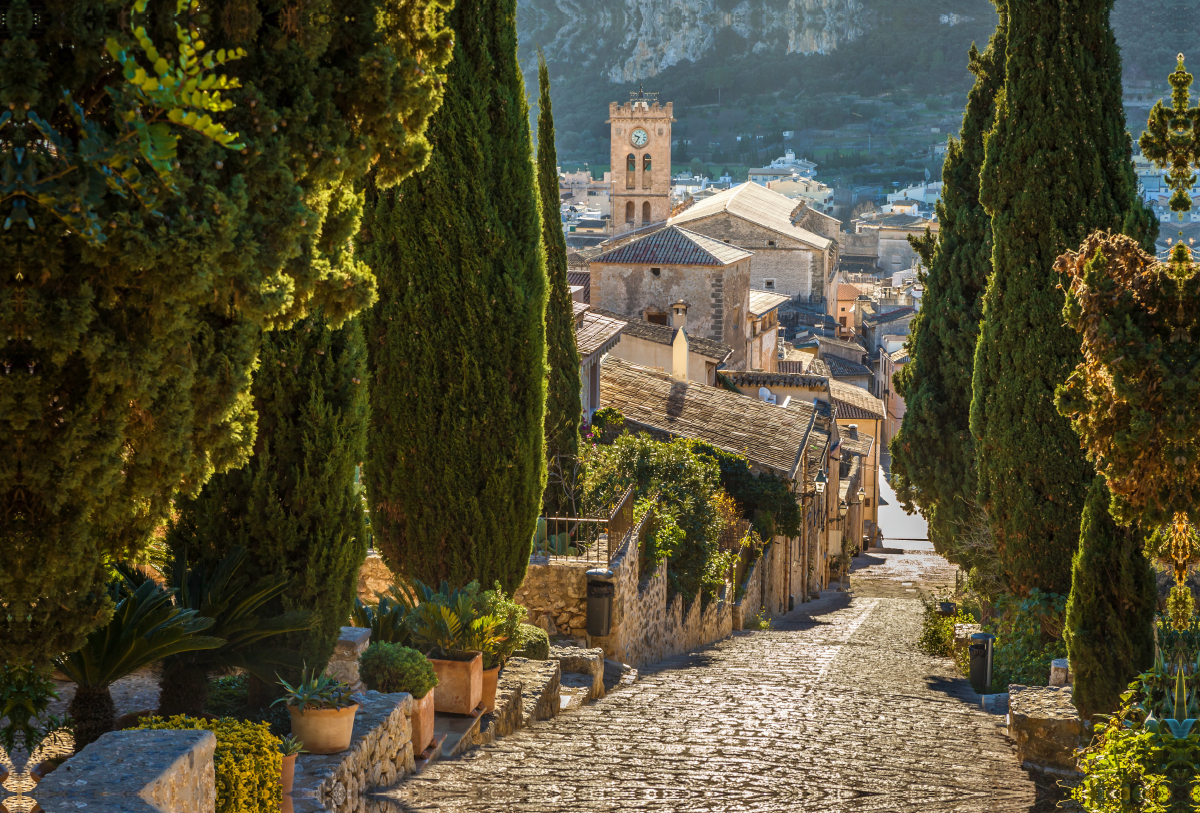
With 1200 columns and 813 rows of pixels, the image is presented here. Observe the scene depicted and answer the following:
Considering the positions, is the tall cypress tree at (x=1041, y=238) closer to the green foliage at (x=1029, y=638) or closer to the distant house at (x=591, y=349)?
the green foliage at (x=1029, y=638)

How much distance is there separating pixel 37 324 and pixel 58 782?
160 cm

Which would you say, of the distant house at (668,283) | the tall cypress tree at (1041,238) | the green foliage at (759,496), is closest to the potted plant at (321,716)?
the tall cypress tree at (1041,238)

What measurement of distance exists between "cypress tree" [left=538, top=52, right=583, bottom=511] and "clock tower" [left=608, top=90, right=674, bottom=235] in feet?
190

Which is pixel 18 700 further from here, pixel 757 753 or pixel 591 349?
pixel 591 349

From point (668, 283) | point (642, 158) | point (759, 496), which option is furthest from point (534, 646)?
point (642, 158)

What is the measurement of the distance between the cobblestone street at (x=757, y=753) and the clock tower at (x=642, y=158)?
63143mm

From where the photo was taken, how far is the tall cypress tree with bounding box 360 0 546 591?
9.29 meters

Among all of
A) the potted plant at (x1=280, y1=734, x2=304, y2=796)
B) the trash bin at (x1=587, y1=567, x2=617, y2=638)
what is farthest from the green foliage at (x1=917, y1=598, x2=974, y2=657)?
the potted plant at (x1=280, y1=734, x2=304, y2=796)

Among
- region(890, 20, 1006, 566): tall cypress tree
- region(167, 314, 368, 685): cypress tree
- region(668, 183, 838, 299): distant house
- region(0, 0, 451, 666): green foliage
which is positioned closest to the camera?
region(0, 0, 451, 666): green foliage

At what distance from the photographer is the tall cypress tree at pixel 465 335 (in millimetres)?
9289

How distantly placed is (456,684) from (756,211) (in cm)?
5616

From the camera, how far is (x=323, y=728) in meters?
5.57

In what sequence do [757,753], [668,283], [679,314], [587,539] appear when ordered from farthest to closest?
[668,283], [679,314], [587,539], [757,753]

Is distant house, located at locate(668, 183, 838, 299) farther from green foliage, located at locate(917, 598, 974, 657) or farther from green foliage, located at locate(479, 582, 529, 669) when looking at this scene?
green foliage, located at locate(479, 582, 529, 669)
